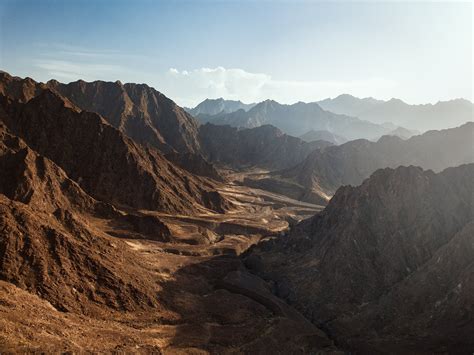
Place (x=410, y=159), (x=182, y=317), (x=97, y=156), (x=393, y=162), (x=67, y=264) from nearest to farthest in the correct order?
(x=67, y=264)
(x=182, y=317)
(x=97, y=156)
(x=410, y=159)
(x=393, y=162)

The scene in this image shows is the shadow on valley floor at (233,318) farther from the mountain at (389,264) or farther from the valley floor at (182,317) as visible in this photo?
the mountain at (389,264)

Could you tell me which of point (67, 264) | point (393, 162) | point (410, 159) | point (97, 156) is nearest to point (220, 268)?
point (67, 264)

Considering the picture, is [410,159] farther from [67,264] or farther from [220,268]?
[67,264]

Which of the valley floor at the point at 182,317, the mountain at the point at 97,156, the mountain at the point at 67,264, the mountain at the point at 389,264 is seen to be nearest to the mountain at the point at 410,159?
the mountain at the point at 97,156

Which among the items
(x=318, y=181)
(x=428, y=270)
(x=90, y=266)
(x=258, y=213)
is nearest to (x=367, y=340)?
(x=428, y=270)

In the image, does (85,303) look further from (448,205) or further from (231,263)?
(448,205)

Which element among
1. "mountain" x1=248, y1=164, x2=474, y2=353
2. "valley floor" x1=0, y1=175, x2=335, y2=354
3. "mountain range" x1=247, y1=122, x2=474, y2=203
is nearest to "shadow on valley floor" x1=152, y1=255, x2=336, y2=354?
"valley floor" x1=0, y1=175, x2=335, y2=354
